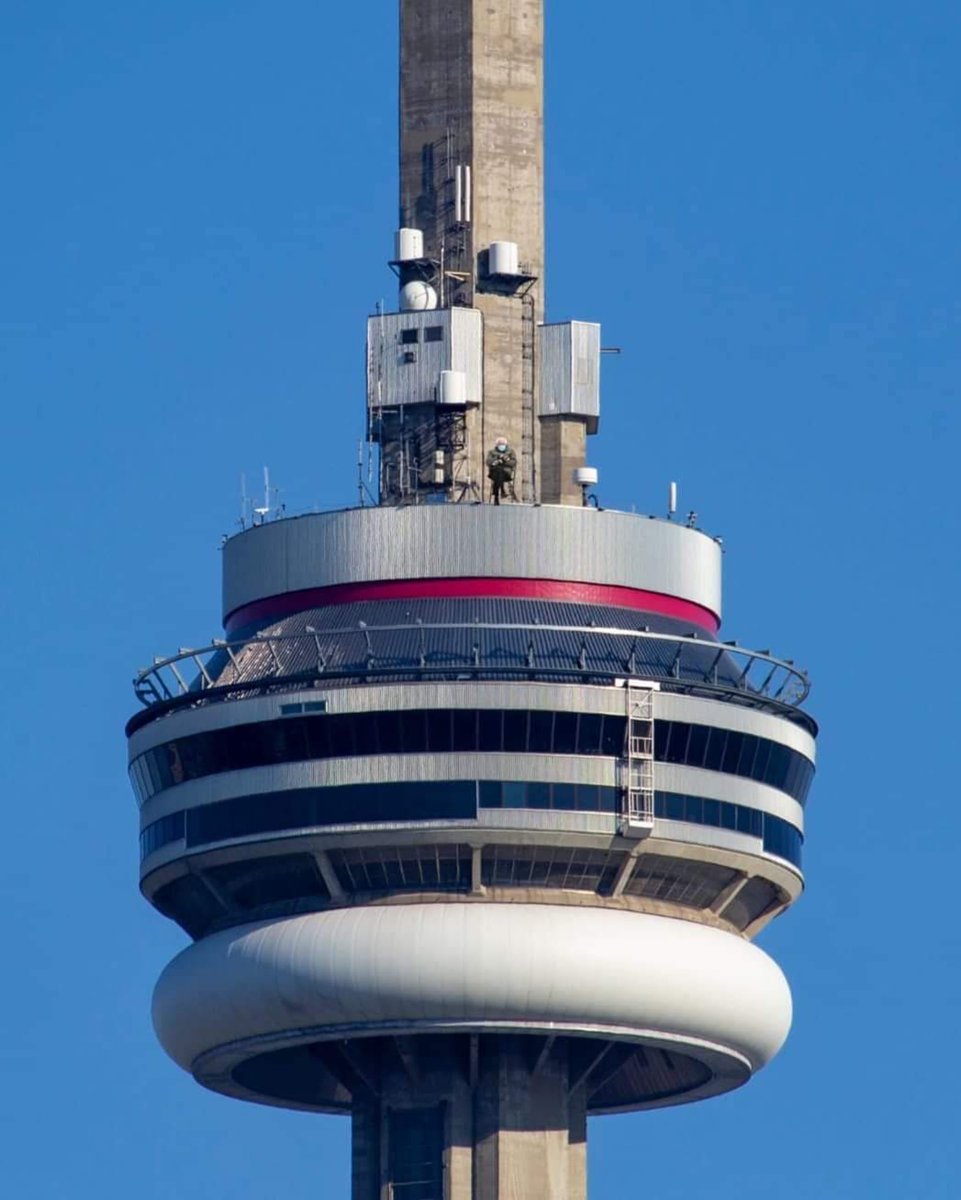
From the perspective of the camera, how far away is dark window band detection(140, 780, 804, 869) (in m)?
188

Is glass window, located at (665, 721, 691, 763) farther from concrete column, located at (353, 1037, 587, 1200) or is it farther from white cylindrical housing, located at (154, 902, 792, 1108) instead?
concrete column, located at (353, 1037, 587, 1200)

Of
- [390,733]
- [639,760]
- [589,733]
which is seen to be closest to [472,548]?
[390,733]

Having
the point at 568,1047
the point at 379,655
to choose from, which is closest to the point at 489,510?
the point at 379,655

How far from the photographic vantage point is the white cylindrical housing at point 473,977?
188 metres

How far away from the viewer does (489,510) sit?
194 m

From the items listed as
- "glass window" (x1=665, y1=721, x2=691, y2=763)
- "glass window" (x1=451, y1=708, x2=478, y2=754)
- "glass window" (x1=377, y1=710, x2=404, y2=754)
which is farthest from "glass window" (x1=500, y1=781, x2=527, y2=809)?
"glass window" (x1=665, y1=721, x2=691, y2=763)

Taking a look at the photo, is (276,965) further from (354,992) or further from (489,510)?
(489,510)

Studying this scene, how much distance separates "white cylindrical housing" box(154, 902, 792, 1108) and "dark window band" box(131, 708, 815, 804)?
5.62 m

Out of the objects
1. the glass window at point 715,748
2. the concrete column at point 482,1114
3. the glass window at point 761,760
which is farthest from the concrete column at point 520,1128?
the glass window at point 761,760

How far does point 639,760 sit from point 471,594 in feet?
30.6

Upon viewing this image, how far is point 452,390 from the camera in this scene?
652 ft

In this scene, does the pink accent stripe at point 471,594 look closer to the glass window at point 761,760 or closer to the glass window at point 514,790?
the glass window at point 761,760

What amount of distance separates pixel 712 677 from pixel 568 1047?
46.9 feet

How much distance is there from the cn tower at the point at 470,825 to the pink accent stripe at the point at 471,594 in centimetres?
10
